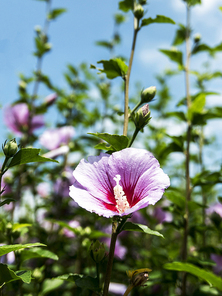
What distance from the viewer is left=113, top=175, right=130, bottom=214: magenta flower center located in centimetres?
79

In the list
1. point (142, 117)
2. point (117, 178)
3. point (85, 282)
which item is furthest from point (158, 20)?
point (85, 282)

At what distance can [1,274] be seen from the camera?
0.75 metres

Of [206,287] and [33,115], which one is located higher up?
[33,115]

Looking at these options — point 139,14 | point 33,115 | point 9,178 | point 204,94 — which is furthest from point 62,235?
point 139,14

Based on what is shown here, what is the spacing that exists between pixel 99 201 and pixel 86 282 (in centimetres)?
23

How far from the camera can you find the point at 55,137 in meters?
2.39

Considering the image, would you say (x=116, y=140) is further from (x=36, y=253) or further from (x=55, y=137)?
(x=55, y=137)

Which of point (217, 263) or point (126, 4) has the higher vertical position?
point (126, 4)

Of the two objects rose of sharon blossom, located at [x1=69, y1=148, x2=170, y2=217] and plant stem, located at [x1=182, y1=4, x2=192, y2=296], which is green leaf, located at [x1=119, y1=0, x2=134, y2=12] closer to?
plant stem, located at [x1=182, y1=4, x2=192, y2=296]

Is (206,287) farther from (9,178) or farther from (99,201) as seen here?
(9,178)

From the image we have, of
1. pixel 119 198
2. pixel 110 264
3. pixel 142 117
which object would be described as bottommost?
pixel 110 264

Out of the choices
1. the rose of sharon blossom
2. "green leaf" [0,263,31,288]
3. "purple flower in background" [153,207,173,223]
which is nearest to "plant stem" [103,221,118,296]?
the rose of sharon blossom

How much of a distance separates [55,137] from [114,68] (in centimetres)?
150

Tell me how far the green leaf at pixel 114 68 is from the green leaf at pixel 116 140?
30 cm
